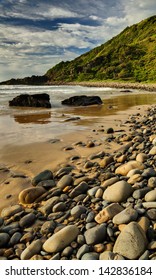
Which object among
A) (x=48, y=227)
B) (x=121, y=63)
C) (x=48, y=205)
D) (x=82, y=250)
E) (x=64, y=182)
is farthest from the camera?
(x=121, y=63)

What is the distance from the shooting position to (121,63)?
376 ft

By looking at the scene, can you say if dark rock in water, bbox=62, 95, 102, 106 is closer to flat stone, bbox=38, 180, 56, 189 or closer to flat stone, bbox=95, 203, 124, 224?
flat stone, bbox=38, 180, 56, 189

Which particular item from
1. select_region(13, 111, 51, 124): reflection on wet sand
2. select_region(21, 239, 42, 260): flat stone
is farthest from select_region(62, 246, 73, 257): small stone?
select_region(13, 111, 51, 124): reflection on wet sand

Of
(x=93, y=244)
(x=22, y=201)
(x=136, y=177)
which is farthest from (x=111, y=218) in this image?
(x=22, y=201)

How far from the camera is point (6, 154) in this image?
711cm

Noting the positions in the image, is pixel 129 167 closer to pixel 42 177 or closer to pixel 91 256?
pixel 42 177

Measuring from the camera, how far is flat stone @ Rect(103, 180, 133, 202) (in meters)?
3.98

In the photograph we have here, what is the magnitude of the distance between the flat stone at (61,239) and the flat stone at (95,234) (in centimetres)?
16

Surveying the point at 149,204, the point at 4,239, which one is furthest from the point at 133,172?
the point at 4,239

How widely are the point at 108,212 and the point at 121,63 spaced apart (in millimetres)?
117791

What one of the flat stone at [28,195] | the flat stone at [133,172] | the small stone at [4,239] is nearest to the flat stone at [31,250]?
the small stone at [4,239]

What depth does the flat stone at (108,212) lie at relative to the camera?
3.53 m

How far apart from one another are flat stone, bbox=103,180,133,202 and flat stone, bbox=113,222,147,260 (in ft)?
2.85
